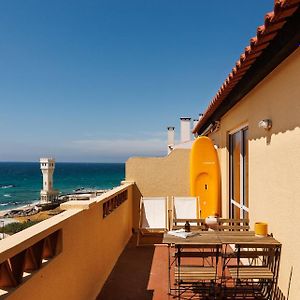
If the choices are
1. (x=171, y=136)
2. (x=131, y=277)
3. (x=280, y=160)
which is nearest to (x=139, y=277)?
(x=131, y=277)

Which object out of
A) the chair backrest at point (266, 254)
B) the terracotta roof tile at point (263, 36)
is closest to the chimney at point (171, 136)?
A: the terracotta roof tile at point (263, 36)

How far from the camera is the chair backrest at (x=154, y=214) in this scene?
24.2ft

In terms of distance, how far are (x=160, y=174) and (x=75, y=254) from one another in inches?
218

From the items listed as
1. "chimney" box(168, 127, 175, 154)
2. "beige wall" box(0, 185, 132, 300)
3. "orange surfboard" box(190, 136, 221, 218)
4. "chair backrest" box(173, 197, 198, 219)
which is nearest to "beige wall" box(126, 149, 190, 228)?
"orange surfboard" box(190, 136, 221, 218)

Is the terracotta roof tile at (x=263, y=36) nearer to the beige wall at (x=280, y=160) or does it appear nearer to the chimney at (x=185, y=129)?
the beige wall at (x=280, y=160)

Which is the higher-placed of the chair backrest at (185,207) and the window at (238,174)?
the window at (238,174)

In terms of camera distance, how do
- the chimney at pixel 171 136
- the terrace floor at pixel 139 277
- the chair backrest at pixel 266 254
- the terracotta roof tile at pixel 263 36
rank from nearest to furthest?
1. the terracotta roof tile at pixel 263 36
2. the chair backrest at pixel 266 254
3. the terrace floor at pixel 139 277
4. the chimney at pixel 171 136

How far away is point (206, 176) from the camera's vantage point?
7.86 m

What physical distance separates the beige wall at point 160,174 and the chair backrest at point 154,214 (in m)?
1.15

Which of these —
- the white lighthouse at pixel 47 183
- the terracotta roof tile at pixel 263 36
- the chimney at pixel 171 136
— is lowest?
the white lighthouse at pixel 47 183

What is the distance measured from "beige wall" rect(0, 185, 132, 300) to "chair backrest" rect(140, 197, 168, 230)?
135 cm

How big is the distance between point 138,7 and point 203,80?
7.92 metres

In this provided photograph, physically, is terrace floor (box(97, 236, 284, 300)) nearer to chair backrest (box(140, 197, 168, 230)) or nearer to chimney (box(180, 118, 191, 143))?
chair backrest (box(140, 197, 168, 230))

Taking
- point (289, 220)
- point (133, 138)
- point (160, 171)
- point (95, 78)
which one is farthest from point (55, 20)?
point (133, 138)
